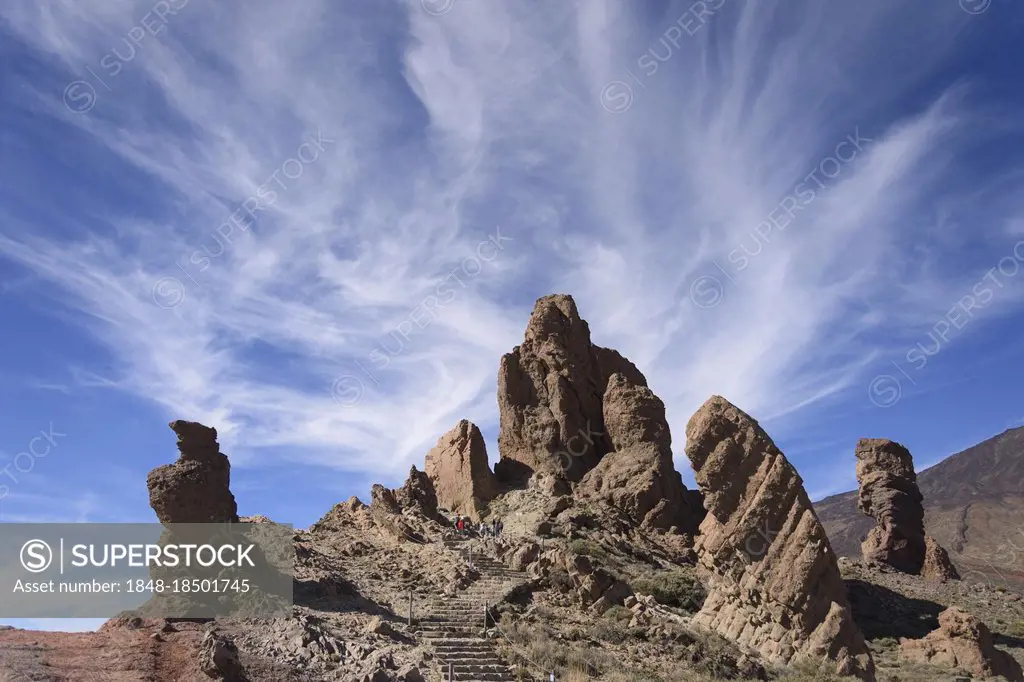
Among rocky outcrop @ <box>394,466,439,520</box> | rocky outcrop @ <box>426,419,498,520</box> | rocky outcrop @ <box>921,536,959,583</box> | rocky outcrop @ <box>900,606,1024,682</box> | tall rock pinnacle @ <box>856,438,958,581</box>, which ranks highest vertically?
rocky outcrop @ <box>426,419,498,520</box>

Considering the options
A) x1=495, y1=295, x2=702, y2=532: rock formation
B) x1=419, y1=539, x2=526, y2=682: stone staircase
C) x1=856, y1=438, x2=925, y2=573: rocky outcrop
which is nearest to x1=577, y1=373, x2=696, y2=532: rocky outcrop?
x1=495, y1=295, x2=702, y2=532: rock formation

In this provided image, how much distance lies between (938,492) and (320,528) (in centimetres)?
14637

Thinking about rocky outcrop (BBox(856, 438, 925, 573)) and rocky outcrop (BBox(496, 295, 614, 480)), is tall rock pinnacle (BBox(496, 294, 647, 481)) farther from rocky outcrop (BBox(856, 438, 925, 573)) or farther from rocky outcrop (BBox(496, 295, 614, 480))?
rocky outcrop (BBox(856, 438, 925, 573))

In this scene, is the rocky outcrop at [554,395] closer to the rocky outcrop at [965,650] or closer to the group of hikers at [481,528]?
the group of hikers at [481,528]

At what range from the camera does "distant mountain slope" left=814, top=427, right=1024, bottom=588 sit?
89500mm

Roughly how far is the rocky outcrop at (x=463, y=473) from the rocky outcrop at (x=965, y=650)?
70.1 ft

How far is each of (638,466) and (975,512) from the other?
10130 centimetres

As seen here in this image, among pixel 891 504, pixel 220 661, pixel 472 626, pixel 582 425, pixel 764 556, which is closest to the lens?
pixel 220 661

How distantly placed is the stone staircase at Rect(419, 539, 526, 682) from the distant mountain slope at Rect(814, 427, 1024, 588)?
58692mm

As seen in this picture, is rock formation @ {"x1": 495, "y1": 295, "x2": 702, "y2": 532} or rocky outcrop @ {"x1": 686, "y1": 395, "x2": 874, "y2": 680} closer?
rocky outcrop @ {"x1": 686, "y1": 395, "x2": 874, "y2": 680}

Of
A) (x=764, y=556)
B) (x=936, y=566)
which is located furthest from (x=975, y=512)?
(x=764, y=556)

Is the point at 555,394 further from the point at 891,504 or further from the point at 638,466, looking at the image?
the point at 891,504

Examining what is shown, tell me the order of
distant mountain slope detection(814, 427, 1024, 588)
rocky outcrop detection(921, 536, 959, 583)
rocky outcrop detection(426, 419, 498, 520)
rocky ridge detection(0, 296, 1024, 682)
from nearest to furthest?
rocky ridge detection(0, 296, 1024, 682) < rocky outcrop detection(426, 419, 498, 520) < rocky outcrop detection(921, 536, 959, 583) < distant mountain slope detection(814, 427, 1024, 588)

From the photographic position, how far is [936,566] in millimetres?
41719
